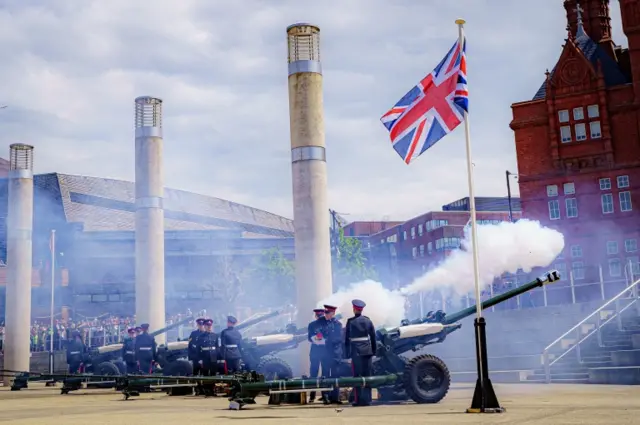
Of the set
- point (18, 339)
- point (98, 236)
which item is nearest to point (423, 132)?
point (18, 339)

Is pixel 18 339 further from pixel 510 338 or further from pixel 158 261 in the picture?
pixel 510 338

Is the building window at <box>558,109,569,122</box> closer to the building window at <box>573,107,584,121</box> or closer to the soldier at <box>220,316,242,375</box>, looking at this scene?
the building window at <box>573,107,584,121</box>

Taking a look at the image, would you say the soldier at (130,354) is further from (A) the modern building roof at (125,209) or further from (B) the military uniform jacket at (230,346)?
(A) the modern building roof at (125,209)

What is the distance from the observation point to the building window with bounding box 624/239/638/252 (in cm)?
4381

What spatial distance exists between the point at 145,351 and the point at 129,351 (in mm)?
614

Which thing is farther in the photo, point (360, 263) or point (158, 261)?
point (360, 263)

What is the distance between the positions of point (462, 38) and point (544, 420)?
6245mm

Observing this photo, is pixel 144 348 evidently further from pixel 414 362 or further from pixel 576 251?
pixel 576 251

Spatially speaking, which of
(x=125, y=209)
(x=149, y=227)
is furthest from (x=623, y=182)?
(x=125, y=209)

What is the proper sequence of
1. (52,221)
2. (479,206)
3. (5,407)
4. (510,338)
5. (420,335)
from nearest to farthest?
(420,335)
(5,407)
(510,338)
(52,221)
(479,206)

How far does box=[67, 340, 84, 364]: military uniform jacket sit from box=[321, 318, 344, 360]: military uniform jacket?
12.4 m

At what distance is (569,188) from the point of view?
46938 mm

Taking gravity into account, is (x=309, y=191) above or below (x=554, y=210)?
below

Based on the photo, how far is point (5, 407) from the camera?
668 inches
